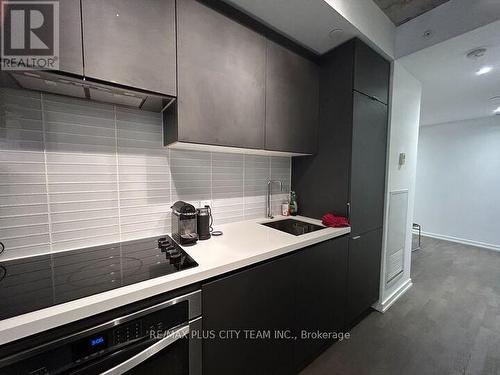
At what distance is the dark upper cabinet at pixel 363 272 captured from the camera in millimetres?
1613

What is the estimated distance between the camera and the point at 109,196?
44.8 inches

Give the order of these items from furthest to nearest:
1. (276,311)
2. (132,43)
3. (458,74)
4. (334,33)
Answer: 1. (458,74)
2. (334,33)
3. (276,311)
4. (132,43)

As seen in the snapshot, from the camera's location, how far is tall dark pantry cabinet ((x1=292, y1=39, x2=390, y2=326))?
154 cm

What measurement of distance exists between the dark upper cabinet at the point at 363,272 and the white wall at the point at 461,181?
3.43 m

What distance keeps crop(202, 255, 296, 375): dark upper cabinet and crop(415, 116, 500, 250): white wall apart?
15.3 feet

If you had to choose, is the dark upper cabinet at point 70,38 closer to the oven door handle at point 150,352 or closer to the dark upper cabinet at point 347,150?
the oven door handle at point 150,352

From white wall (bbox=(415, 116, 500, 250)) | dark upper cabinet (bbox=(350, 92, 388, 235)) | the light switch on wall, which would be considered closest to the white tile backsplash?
dark upper cabinet (bbox=(350, 92, 388, 235))

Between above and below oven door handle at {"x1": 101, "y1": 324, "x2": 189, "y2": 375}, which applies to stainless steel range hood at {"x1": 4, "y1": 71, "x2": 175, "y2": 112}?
above

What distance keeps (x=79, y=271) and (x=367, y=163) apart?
198cm

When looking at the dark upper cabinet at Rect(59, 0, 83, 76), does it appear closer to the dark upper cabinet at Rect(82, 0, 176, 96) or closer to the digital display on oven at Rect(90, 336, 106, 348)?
the dark upper cabinet at Rect(82, 0, 176, 96)

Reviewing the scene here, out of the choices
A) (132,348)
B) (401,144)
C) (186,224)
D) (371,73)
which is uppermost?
(371,73)

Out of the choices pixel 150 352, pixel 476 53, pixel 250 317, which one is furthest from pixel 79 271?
pixel 476 53

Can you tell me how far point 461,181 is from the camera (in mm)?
3832

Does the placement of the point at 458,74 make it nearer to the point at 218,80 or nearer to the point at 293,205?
the point at 293,205
